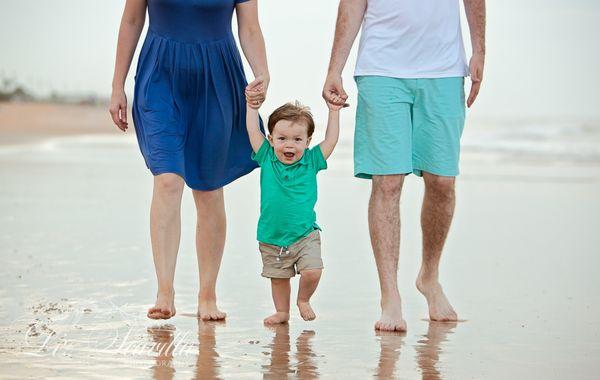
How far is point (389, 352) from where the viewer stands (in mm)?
4785

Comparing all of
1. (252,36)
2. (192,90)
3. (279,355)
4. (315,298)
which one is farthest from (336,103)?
(279,355)

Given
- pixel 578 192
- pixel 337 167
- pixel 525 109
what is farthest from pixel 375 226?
pixel 525 109

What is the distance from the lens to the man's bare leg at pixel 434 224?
19.1 feet

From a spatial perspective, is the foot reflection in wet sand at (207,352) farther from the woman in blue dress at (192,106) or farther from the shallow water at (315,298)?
the woman in blue dress at (192,106)

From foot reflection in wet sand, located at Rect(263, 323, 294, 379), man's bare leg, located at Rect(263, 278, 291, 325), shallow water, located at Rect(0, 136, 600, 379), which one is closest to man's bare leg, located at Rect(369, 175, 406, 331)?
shallow water, located at Rect(0, 136, 600, 379)

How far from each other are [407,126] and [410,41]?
39 centimetres

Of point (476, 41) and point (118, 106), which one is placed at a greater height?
point (476, 41)

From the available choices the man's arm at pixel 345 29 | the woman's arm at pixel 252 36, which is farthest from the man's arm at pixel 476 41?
the woman's arm at pixel 252 36

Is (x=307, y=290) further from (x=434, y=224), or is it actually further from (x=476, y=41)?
(x=476, y=41)

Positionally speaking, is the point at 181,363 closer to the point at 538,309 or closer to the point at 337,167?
the point at 538,309

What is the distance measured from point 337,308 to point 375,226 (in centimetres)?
42

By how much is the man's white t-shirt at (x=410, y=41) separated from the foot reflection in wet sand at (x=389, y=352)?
4.05ft

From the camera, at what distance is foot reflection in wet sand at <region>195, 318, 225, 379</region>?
431cm

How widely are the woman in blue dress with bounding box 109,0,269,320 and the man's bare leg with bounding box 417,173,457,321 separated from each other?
854mm
